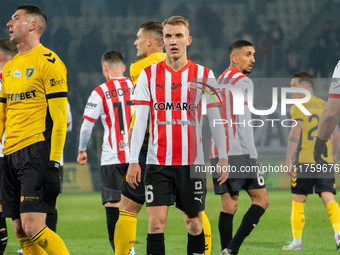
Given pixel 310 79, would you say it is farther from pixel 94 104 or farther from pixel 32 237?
pixel 32 237

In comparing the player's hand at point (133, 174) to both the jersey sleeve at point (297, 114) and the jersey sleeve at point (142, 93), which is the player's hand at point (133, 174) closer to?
the jersey sleeve at point (142, 93)

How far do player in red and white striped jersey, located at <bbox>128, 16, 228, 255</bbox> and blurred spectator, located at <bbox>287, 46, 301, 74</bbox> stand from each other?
16305 millimetres

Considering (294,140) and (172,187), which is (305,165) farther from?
(172,187)

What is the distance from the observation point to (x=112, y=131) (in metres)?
5.26

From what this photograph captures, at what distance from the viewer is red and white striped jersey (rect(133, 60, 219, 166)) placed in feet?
11.4

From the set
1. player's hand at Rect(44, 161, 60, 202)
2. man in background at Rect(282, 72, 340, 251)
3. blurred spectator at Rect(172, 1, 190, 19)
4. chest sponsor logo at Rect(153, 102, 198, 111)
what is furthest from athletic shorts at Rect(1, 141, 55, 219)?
blurred spectator at Rect(172, 1, 190, 19)

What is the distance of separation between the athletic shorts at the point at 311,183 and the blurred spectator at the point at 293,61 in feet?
45.1

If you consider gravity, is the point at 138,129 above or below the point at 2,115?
below

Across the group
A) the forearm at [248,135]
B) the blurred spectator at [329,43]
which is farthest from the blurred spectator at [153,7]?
the forearm at [248,135]

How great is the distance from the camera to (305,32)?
64.6 feet

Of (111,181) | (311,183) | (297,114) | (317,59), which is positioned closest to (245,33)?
(317,59)

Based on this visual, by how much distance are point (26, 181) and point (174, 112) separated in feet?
3.82

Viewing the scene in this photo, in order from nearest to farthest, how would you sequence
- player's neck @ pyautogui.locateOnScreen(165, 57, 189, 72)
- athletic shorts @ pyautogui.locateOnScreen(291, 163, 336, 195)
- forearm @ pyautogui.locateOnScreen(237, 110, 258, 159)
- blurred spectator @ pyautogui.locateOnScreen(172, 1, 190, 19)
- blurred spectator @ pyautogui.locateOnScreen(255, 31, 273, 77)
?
player's neck @ pyautogui.locateOnScreen(165, 57, 189, 72)
forearm @ pyautogui.locateOnScreen(237, 110, 258, 159)
athletic shorts @ pyautogui.locateOnScreen(291, 163, 336, 195)
blurred spectator @ pyautogui.locateOnScreen(255, 31, 273, 77)
blurred spectator @ pyautogui.locateOnScreen(172, 1, 190, 19)

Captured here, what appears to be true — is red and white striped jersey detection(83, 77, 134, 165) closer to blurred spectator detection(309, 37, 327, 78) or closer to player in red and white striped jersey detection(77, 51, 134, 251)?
player in red and white striped jersey detection(77, 51, 134, 251)
